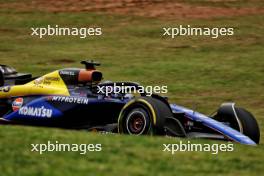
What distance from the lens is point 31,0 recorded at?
34688 mm

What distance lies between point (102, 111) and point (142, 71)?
1044cm

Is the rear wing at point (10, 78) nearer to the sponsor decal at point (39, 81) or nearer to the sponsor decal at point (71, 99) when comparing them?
the sponsor decal at point (39, 81)

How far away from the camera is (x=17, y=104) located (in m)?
12.6

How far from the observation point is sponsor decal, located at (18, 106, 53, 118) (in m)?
12.1

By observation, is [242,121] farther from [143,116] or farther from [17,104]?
[17,104]

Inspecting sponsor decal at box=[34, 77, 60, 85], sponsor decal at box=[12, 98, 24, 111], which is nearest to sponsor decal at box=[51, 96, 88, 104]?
sponsor decal at box=[34, 77, 60, 85]

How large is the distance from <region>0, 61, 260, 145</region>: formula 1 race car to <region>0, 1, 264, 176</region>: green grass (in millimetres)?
1142

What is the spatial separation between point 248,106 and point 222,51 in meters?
7.72

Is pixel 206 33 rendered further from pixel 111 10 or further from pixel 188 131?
pixel 188 131

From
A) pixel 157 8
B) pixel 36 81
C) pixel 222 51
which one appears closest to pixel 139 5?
A: pixel 157 8

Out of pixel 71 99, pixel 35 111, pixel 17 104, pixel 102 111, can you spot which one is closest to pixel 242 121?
pixel 102 111

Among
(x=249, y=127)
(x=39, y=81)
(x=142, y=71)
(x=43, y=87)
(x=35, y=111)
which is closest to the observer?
(x=249, y=127)

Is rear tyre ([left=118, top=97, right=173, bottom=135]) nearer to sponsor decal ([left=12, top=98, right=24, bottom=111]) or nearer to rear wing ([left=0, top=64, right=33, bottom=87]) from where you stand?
sponsor decal ([left=12, top=98, right=24, bottom=111])

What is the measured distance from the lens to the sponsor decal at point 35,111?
12.1 metres
